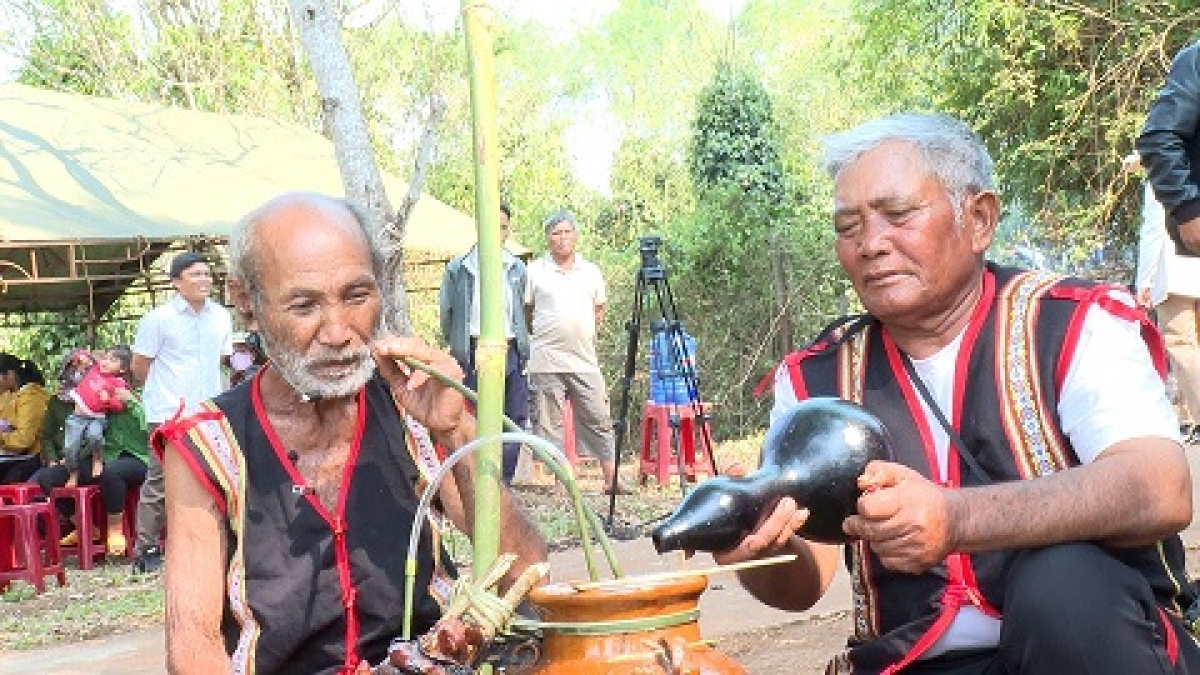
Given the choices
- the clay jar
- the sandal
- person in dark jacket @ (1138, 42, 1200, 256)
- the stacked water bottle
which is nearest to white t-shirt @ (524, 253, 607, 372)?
the stacked water bottle

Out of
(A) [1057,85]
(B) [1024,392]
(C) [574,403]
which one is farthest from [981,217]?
(A) [1057,85]

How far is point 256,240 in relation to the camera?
8.46 feet

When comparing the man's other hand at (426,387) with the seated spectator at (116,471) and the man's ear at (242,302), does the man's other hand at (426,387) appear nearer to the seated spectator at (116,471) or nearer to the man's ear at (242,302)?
the man's ear at (242,302)

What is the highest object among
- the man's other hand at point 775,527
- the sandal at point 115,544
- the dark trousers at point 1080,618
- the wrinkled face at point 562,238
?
the wrinkled face at point 562,238

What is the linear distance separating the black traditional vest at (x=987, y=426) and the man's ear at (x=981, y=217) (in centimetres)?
8

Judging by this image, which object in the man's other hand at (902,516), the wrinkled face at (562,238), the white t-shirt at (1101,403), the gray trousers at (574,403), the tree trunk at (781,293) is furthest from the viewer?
the tree trunk at (781,293)

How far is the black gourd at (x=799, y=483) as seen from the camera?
78.2 inches

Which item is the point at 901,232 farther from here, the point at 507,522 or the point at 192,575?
the point at 192,575

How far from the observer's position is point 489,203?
6.73 feet

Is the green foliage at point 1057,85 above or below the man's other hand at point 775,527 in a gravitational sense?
above

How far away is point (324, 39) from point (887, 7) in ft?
29.0

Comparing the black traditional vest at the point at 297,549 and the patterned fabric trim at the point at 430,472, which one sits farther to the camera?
the patterned fabric trim at the point at 430,472

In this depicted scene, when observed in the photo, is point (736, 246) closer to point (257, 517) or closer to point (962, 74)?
point (962, 74)

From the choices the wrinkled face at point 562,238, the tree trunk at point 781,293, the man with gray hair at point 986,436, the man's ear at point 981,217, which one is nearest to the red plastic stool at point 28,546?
the wrinkled face at point 562,238
